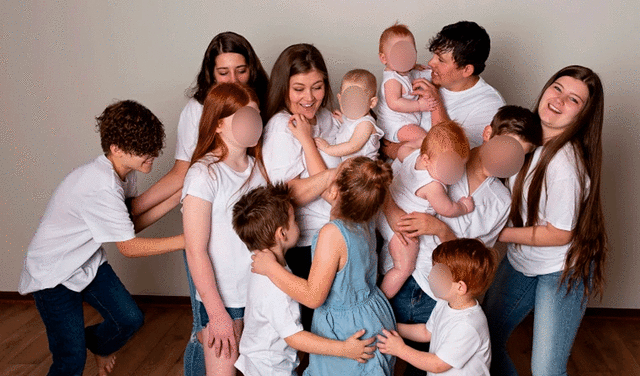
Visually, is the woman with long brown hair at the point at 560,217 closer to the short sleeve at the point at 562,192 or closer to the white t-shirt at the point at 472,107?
the short sleeve at the point at 562,192

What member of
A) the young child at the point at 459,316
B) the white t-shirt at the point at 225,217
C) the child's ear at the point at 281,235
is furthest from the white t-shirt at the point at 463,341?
the white t-shirt at the point at 225,217

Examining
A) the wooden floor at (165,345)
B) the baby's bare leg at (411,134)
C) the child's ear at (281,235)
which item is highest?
the baby's bare leg at (411,134)

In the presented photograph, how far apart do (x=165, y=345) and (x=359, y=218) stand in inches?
60.3

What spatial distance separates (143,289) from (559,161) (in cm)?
223

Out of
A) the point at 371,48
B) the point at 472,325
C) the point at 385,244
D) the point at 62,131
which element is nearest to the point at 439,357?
the point at 472,325

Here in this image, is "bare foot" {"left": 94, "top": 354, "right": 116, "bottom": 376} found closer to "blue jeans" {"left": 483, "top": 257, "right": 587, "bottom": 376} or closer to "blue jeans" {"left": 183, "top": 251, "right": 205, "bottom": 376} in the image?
"blue jeans" {"left": 183, "top": 251, "right": 205, "bottom": 376}

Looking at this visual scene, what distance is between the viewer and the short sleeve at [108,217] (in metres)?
2.05

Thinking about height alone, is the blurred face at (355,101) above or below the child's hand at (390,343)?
above

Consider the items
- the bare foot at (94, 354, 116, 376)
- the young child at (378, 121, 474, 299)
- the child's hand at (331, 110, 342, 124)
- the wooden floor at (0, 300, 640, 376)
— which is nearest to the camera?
the young child at (378, 121, 474, 299)

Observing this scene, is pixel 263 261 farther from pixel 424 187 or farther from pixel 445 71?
pixel 445 71

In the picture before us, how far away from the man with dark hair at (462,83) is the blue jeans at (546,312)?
1.66 feet

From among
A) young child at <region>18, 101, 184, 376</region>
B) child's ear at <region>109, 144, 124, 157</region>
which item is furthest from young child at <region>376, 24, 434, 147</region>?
child's ear at <region>109, 144, 124, 157</region>

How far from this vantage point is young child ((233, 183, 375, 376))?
5.75 ft

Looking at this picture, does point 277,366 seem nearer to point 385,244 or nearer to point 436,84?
point 385,244
